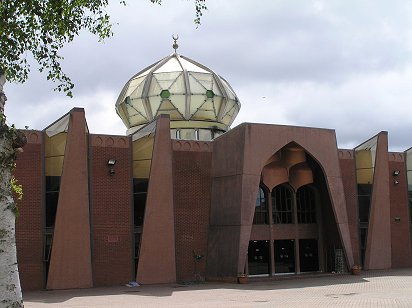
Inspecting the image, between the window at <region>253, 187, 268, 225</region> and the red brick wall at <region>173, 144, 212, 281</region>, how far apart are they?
246 cm

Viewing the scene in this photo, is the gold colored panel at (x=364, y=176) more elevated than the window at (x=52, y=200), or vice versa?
the gold colored panel at (x=364, y=176)

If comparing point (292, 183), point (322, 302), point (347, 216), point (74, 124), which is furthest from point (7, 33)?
point (347, 216)

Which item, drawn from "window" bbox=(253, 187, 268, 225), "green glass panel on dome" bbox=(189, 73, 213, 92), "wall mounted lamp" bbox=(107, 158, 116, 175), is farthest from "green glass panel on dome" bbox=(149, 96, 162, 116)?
"window" bbox=(253, 187, 268, 225)

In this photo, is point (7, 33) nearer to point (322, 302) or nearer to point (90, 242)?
point (322, 302)

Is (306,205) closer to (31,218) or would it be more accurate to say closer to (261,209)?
(261,209)

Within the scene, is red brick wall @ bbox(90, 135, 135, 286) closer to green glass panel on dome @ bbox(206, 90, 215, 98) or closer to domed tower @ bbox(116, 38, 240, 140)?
domed tower @ bbox(116, 38, 240, 140)

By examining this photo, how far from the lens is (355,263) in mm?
25656

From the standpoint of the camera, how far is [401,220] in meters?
28.0

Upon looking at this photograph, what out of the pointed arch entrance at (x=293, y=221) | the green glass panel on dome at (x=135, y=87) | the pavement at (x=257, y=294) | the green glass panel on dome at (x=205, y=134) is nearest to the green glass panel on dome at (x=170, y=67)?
the green glass panel on dome at (x=135, y=87)

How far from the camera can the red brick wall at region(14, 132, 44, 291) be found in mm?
20344

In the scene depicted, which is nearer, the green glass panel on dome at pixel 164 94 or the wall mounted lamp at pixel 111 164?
the wall mounted lamp at pixel 111 164

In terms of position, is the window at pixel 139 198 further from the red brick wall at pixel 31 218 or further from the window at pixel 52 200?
the red brick wall at pixel 31 218

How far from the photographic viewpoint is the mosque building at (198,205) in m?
20.8

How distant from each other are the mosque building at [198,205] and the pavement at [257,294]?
152cm
